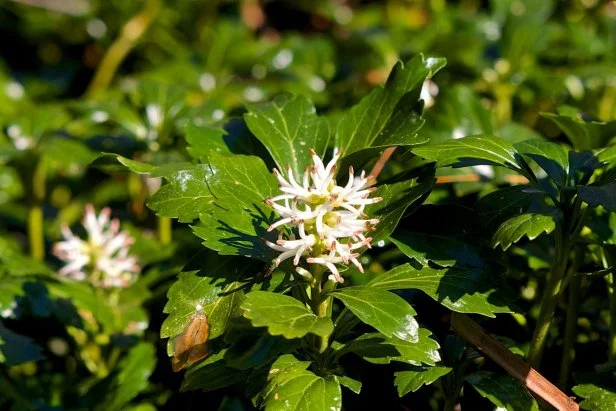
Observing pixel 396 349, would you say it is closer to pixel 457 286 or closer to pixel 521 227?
pixel 457 286

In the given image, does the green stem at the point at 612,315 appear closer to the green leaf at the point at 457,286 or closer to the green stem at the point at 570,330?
the green stem at the point at 570,330

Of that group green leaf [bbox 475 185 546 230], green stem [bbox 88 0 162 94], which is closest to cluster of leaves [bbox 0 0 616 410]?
green leaf [bbox 475 185 546 230]

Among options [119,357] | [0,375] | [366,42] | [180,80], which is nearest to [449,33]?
[366,42]

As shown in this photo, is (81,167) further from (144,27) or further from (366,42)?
(366,42)

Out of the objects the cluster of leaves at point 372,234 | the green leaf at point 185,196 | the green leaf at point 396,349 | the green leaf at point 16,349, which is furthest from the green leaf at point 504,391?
the green leaf at point 16,349

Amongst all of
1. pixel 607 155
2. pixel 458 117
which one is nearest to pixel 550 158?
pixel 607 155
